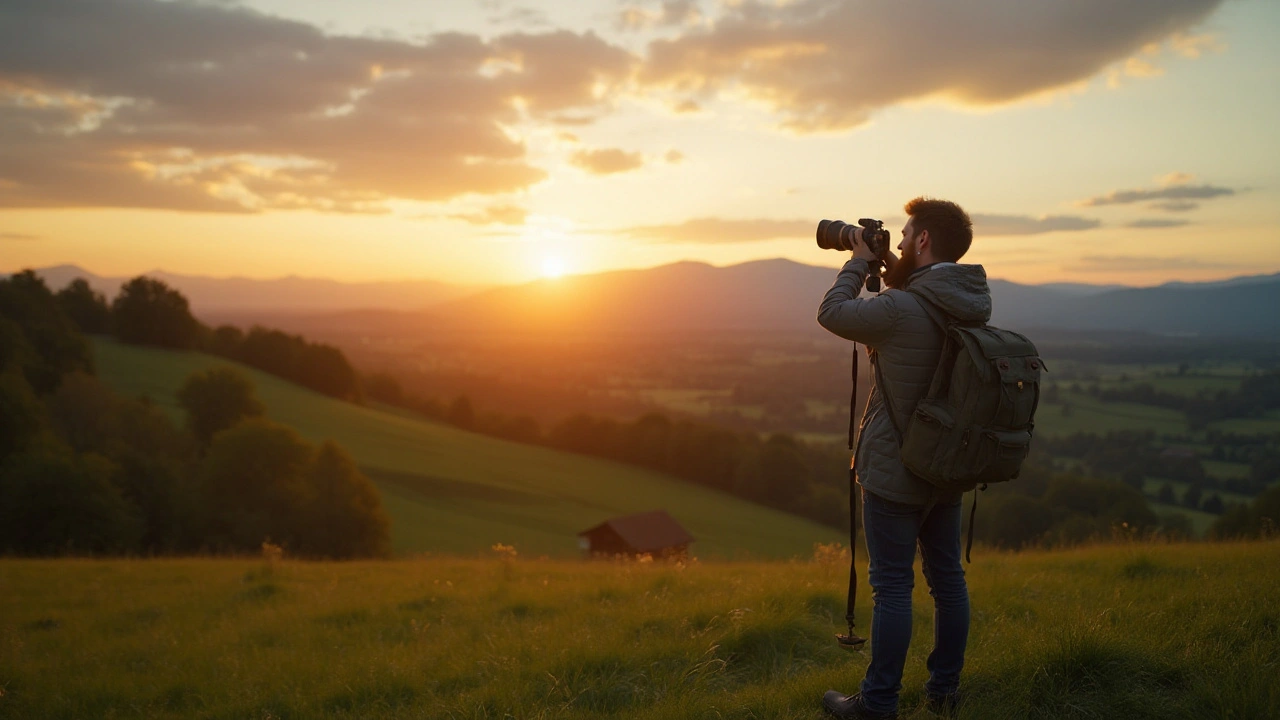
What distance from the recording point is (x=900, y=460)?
3.66 m

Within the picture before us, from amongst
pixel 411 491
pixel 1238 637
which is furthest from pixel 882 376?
pixel 411 491

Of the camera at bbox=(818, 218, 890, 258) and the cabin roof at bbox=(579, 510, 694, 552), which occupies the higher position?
the camera at bbox=(818, 218, 890, 258)

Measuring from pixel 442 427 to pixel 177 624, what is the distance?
6121cm

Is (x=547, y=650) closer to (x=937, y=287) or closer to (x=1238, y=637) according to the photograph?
(x=937, y=287)

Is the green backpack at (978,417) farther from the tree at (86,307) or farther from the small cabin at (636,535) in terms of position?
the tree at (86,307)

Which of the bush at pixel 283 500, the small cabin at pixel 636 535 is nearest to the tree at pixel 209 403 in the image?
the bush at pixel 283 500

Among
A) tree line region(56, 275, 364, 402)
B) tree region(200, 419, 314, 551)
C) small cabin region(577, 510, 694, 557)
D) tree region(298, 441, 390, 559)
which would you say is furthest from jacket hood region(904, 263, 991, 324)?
tree line region(56, 275, 364, 402)

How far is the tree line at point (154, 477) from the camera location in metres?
31.0

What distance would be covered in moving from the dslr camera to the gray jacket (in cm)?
29

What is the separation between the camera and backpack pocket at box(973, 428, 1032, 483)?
344 centimetres

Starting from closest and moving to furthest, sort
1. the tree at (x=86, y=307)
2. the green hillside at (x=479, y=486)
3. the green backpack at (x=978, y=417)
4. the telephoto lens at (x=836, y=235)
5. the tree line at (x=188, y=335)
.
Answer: the green backpack at (x=978, y=417) < the telephoto lens at (x=836, y=235) < the green hillside at (x=479, y=486) < the tree line at (x=188, y=335) < the tree at (x=86, y=307)

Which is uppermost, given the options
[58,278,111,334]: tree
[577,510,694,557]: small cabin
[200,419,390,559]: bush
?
[58,278,111,334]: tree

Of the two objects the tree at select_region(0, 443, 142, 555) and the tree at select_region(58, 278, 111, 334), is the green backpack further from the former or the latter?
the tree at select_region(58, 278, 111, 334)

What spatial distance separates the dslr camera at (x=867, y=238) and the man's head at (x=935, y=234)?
12 centimetres
